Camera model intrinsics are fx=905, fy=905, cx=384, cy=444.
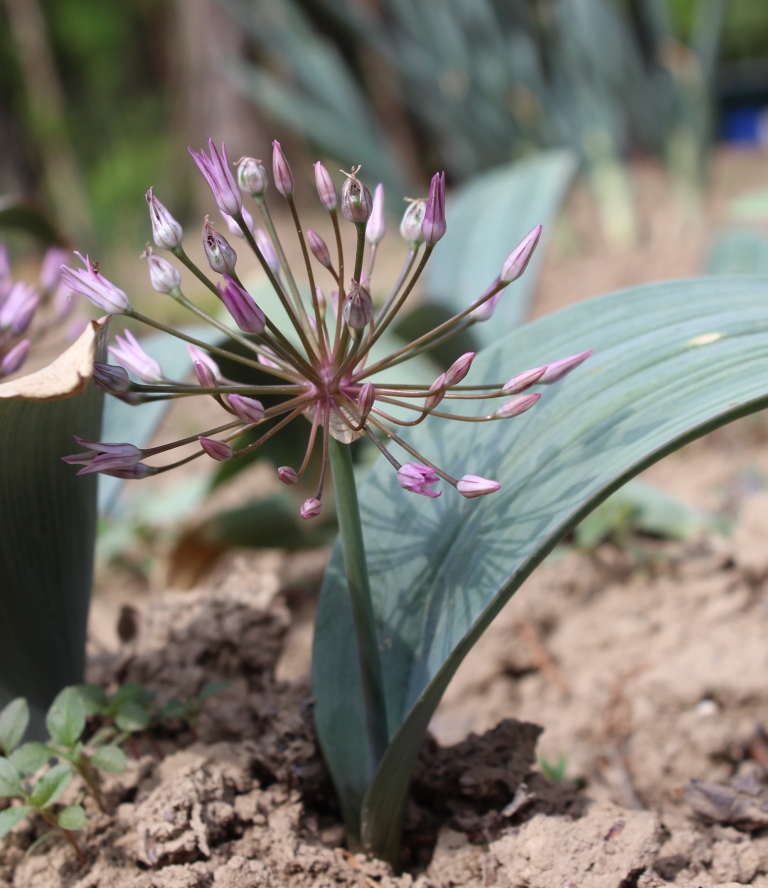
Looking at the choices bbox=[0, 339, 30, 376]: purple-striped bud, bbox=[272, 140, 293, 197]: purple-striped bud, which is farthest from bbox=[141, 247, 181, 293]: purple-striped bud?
bbox=[0, 339, 30, 376]: purple-striped bud

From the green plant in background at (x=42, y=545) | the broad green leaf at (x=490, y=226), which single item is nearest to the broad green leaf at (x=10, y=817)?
the green plant in background at (x=42, y=545)

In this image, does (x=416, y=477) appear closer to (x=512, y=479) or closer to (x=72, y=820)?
(x=512, y=479)

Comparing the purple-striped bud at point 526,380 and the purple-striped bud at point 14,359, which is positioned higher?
the purple-striped bud at point 14,359

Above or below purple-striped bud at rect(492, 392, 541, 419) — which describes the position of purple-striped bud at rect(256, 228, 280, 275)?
above

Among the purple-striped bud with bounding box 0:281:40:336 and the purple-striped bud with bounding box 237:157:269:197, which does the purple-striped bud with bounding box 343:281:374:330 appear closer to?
the purple-striped bud with bounding box 237:157:269:197

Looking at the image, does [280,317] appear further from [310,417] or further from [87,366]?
[87,366]

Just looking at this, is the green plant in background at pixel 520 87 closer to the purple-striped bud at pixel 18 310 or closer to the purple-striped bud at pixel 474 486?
the purple-striped bud at pixel 18 310

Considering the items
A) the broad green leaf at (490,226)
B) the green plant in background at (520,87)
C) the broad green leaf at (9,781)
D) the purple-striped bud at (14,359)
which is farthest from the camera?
the green plant in background at (520,87)
